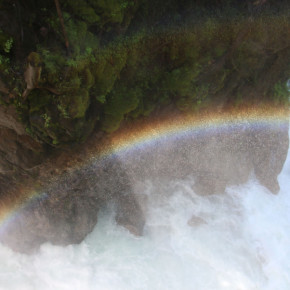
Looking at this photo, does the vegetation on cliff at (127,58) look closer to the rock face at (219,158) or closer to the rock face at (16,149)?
the rock face at (16,149)

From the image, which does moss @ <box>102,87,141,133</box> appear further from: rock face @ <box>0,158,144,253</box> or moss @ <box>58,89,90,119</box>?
rock face @ <box>0,158,144,253</box>

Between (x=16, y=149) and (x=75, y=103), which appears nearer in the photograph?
(x=75, y=103)

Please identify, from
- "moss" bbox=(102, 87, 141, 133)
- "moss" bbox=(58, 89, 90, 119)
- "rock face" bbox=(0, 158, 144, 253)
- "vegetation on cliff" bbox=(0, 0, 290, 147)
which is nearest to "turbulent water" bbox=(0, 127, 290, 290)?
"rock face" bbox=(0, 158, 144, 253)

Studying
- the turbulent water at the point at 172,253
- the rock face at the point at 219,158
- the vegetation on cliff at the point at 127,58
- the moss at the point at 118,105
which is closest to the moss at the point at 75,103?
the vegetation on cliff at the point at 127,58

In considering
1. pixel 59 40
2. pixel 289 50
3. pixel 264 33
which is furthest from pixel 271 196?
pixel 59 40

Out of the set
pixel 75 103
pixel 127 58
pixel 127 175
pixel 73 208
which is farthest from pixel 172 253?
pixel 127 58

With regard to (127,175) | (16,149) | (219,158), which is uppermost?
(16,149)

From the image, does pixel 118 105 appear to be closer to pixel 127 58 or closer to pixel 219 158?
pixel 127 58
